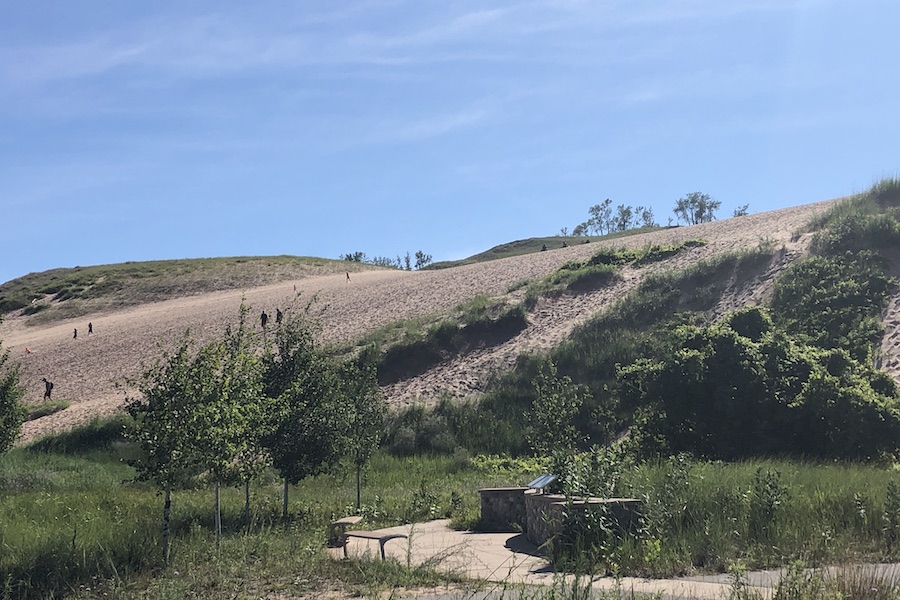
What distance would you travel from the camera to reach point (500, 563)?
9867mm

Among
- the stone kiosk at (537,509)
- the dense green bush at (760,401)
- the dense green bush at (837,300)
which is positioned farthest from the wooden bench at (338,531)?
the dense green bush at (837,300)

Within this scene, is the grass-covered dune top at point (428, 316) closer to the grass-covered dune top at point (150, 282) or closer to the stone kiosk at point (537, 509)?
the stone kiosk at point (537, 509)

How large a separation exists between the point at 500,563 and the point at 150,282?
266 ft

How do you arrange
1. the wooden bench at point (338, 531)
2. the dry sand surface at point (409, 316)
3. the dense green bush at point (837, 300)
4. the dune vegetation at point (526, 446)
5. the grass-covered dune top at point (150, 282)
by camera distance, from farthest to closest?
the grass-covered dune top at point (150, 282)
the dry sand surface at point (409, 316)
the dense green bush at point (837, 300)
the wooden bench at point (338, 531)
the dune vegetation at point (526, 446)

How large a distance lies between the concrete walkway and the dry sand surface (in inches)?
338

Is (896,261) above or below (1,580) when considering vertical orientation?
above

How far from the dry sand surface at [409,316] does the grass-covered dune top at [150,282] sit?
44.0 ft

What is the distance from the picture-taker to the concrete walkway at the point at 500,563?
7.27 meters

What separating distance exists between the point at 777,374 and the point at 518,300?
17.3 m

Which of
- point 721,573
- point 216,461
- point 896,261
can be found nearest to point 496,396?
point 896,261

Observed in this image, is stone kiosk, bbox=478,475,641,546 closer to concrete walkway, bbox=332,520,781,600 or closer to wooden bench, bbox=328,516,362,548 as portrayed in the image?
concrete walkway, bbox=332,520,781,600

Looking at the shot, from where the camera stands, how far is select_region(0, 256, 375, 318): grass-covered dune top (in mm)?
77875

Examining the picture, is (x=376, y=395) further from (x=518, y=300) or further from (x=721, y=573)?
(x=518, y=300)

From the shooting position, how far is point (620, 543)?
9.34 m
